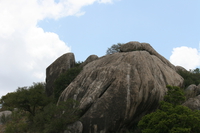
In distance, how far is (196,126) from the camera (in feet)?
48.6

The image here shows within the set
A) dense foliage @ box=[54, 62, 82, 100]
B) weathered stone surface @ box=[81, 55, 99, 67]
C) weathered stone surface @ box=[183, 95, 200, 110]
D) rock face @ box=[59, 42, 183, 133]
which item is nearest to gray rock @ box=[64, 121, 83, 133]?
rock face @ box=[59, 42, 183, 133]

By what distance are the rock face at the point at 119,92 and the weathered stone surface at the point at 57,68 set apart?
931 centimetres

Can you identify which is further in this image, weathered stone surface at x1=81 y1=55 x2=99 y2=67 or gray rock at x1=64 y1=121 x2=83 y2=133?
weathered stone surface at x1=81 y1=55 x2=99 y2=67

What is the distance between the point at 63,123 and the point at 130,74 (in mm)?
7223

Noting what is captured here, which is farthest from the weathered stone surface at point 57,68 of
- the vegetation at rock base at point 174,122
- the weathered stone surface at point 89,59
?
the vegetation at rock base at point 174,122

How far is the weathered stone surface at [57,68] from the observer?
31.2 m

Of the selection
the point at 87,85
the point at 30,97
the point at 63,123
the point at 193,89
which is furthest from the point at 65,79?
the point at 193,89

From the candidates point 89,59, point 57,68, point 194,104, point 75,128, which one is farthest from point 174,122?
point 57,68

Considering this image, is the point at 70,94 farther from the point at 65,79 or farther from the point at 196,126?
the point at 196,126

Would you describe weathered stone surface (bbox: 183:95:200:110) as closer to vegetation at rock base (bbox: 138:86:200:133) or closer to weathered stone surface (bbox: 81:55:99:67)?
vegetation at rock base (bbox: 138:86:200:133)

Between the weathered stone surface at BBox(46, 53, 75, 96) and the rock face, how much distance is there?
30.6 ft

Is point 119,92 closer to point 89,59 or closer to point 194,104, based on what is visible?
point 194,104

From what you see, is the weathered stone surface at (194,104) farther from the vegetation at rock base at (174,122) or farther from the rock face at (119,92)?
the vegetation at rock base at (174,122)

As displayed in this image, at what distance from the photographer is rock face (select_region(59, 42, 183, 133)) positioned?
58.9ft
